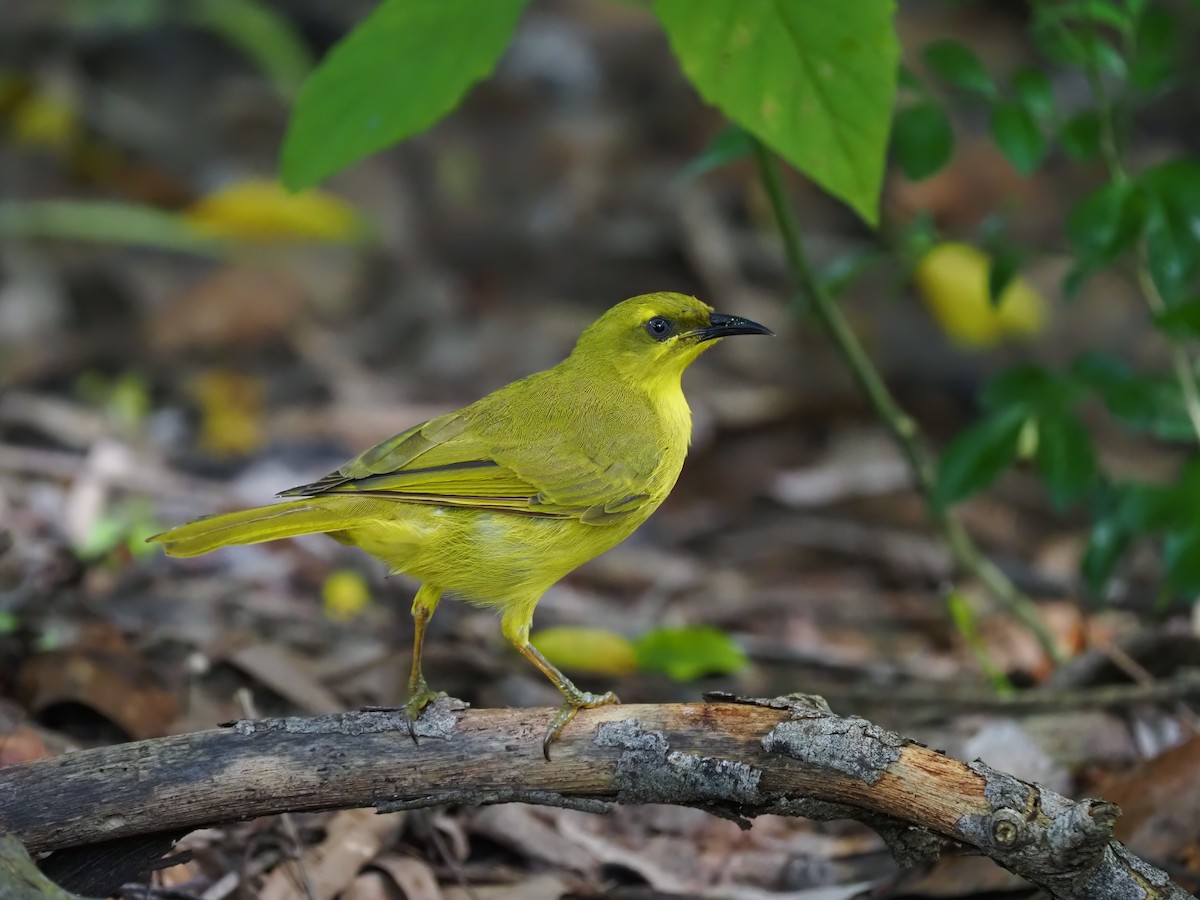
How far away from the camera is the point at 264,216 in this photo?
8352 mm

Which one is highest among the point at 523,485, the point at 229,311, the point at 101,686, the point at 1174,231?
the point at 1174,231

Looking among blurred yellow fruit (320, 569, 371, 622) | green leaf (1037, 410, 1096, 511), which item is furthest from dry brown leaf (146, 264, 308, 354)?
green leaf (1037, 410, 1096, 511)

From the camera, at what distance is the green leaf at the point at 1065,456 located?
4.14 m

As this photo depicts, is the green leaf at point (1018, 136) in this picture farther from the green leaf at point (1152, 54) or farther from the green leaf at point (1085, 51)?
the green leaf at point (1152, 54)

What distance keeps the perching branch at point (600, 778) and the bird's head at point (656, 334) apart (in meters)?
1.58

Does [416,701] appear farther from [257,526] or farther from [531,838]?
[531,838]

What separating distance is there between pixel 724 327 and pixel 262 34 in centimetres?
659

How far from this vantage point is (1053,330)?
802 centimetres

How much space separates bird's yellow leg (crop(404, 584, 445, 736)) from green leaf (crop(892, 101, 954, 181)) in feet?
5.92

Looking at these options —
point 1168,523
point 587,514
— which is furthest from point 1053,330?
point 587,514

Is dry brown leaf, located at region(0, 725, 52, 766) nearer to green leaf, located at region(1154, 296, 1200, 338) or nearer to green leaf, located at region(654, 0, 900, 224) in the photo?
green leaf, located at region(654, 0, 900, 224)

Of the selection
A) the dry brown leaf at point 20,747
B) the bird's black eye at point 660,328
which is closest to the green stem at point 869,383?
the bird's black eye at point 660,328

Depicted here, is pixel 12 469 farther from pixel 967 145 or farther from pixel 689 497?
pixel 967 145


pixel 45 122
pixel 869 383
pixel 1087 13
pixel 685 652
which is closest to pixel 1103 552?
pixel 869 383
